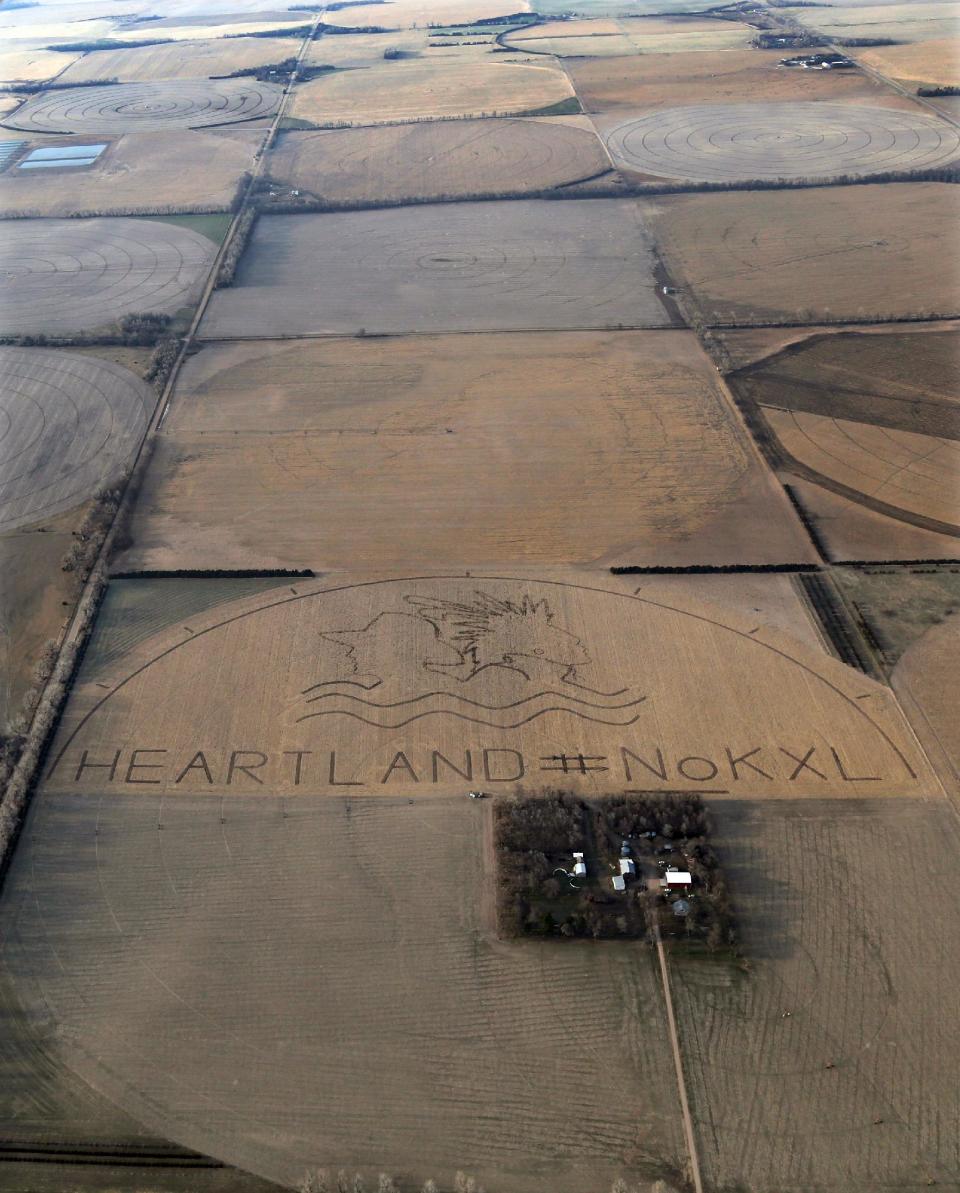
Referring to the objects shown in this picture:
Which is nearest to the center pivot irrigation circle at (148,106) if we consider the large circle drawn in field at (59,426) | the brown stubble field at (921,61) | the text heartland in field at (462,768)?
the large circle drawn in field at (59,426)

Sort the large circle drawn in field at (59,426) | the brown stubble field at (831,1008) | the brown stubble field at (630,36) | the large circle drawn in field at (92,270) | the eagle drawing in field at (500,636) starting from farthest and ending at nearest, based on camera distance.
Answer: the brown stubble field at (630,36) → the large circle drawn in field at (92,270) → the large circle drawn in field at (59,426) → the eagle drawing in field at (500,636) → the brown stubble field at (831,1008)

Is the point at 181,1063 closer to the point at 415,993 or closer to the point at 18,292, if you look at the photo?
the point at 415,993

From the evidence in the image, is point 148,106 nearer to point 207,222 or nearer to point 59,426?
point 207,222

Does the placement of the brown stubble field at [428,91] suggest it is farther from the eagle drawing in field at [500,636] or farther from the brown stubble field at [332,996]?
the brown stubble field at [332,996]

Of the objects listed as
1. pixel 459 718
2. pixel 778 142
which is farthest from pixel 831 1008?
pixel 778 142

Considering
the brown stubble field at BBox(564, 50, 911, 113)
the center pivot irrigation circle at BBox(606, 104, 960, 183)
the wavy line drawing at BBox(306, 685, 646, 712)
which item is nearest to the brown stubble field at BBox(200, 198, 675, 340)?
the center pivot irrigation circle at BBox(606, 104, 960, 183)

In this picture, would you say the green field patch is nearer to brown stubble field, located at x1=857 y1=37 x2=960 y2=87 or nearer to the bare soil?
the bare soil

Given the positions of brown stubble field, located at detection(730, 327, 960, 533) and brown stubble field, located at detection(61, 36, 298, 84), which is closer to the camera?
brown stubble field, located at detection(730, 327, 960, 533)
